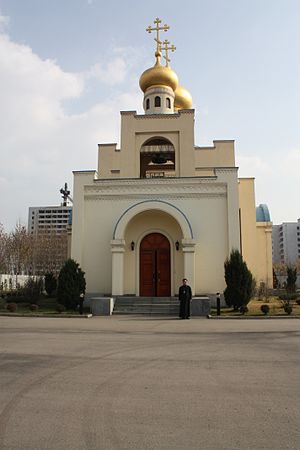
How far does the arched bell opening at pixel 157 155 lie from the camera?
2444 centimetres

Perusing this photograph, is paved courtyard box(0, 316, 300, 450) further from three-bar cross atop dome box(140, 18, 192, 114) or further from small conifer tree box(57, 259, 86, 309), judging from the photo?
three-bar cross atop dome box(140, 18, 192, 114)

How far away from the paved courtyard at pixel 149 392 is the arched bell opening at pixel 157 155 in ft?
50.3

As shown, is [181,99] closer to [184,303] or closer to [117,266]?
[117,266]

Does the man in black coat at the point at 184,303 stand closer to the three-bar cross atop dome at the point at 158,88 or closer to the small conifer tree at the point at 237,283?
the small conifer tree at the point at 237,283

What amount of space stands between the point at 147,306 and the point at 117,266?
93.6 inches

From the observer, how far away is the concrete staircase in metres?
18.1

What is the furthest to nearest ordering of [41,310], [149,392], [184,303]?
[41,310], [184,303], [149,392]

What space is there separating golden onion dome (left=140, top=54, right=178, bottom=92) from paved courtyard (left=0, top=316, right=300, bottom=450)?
62.5 ft

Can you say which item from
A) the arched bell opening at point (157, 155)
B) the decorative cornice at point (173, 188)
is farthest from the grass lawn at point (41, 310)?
the arched bell opening at point (157, 155)

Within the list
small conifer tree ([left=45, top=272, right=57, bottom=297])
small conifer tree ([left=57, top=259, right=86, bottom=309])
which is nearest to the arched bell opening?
small conifer tree ([left=57, top=259, right=86, bottom=309])

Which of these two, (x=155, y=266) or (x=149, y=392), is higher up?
(x=155, y=266)

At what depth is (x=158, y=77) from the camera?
1017 inches

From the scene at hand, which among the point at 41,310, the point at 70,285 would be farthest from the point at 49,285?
the point at 70,285

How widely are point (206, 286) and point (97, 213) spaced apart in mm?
6348
